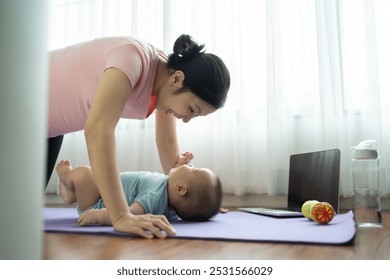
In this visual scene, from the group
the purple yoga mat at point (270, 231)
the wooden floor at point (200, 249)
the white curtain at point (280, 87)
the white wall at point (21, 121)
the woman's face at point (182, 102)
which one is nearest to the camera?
the white wall at point (21, 121)

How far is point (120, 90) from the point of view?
913 mm

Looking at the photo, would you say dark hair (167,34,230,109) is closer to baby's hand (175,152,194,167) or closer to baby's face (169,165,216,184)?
baby's face (169,165,216,184)

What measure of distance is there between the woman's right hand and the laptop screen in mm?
638

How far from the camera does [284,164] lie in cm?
174

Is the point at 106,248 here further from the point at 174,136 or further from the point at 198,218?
the point at 174,136

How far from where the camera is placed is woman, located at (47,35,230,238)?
840 millimetres

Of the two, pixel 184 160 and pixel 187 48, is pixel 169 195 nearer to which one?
pixel 184 160

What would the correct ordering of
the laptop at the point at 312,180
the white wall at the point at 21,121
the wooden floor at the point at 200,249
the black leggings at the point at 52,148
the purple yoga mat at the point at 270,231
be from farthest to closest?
the black leggings at the point at 52,148 < the laptop at the point at 312,180 < the purple yoga mat at the point at 270,231 < the wooden floor at the point at 200,249 < the white wall at the point at 21,121

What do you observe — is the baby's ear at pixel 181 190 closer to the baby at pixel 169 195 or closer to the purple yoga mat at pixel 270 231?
the baby at pixel 169 195

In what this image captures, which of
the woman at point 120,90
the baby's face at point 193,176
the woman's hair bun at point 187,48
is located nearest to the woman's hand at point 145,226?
the woman at point 120,90

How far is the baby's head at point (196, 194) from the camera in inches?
43.3

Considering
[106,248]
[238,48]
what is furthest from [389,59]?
[106,248]

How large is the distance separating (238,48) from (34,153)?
1.74 meters

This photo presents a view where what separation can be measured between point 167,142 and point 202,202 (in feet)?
1.34
